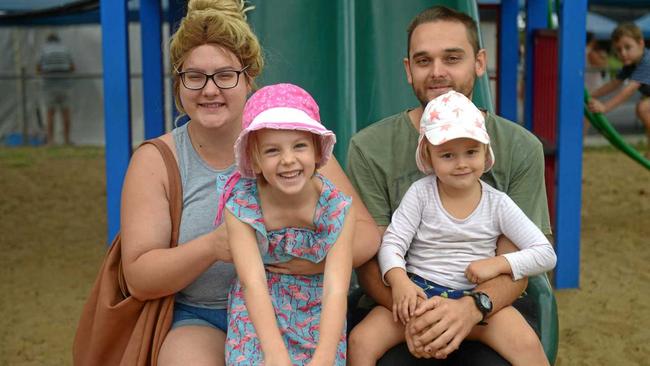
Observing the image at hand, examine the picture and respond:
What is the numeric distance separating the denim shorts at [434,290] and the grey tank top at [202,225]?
0.52 meters

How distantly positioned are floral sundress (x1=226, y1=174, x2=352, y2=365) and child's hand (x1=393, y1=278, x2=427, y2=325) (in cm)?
16

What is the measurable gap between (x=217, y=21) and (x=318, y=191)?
1.84ft

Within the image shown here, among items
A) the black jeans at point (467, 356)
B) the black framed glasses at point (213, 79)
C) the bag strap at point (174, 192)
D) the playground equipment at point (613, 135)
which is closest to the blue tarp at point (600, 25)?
the playground equipment at point (613, 135)

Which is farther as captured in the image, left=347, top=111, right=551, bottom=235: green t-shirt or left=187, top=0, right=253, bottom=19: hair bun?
left=347, top=111, right=551, bottom=235: green t-shirt

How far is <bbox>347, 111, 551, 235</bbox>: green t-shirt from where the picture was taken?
2734mm

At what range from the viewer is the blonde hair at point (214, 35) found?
8.28 ft

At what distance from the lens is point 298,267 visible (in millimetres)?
2400

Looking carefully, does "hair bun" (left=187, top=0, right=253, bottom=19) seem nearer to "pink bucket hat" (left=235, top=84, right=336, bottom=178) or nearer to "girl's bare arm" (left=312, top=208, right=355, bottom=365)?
"pink bucket hat" (left=235, top=84, right=336, bottom=178)

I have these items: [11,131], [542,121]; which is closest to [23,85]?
[11,131]

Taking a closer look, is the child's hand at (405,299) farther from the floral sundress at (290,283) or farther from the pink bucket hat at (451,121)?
the pink bucket hat at (451,121)

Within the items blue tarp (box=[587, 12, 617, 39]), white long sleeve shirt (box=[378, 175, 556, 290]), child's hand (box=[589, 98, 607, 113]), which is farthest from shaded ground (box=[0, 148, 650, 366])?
blue tarp (box=[587, 12, 617, 39])

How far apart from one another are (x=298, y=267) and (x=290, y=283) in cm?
5

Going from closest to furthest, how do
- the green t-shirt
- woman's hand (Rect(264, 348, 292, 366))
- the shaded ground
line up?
woman's hand (Rect(264, 348, 292, 366)) < the green t-shirt < the shaded ground

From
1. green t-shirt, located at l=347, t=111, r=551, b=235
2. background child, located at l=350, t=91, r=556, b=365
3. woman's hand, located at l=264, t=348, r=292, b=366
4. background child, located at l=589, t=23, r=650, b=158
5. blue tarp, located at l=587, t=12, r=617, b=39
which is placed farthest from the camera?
blue tarp, located at l=587, t=12, r=617, b=39
